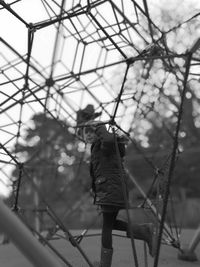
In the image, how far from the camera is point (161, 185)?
16.4 ft

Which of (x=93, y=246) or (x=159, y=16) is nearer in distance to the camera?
(x=93, y=246)

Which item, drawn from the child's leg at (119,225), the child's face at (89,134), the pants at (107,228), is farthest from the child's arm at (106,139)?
the child's leg at (119,225)

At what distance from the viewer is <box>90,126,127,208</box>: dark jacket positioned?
4023 mm

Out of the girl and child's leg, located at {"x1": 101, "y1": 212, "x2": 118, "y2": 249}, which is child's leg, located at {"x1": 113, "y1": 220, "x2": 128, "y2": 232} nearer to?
the girl

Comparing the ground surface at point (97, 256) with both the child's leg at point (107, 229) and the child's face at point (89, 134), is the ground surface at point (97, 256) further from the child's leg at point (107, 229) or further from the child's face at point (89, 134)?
A: the child's face at point (89, 134)

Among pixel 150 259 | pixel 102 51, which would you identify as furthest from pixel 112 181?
pixel 102 51

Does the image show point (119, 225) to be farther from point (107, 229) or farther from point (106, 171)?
point (106, 171)

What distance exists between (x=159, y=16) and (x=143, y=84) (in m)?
7.68

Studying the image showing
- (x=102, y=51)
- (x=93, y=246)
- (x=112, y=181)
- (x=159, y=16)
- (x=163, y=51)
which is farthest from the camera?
(x=159, y=16)

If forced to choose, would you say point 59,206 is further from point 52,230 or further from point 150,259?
point 150,259

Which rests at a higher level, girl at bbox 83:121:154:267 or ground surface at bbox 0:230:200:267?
girl at bbox 83:121:154:267

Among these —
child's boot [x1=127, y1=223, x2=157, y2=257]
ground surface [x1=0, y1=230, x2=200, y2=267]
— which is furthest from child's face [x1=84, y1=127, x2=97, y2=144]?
ground surface [x1=0, y1=230, x2=200, y2=267]

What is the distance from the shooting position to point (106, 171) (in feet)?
13.7

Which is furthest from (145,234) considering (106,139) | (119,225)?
(106,139)
